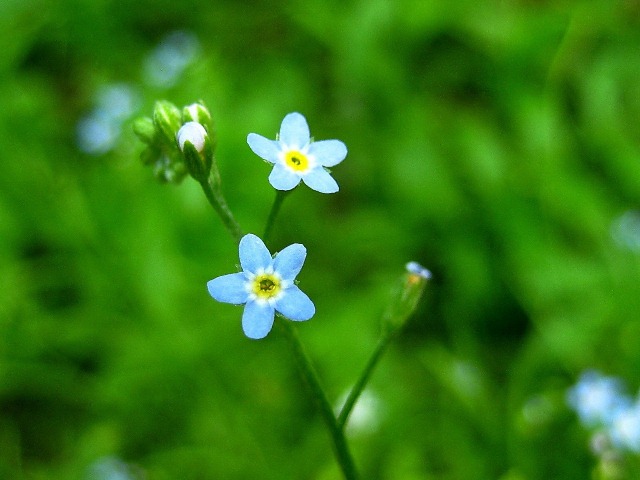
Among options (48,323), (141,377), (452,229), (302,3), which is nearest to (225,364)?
(141,377)

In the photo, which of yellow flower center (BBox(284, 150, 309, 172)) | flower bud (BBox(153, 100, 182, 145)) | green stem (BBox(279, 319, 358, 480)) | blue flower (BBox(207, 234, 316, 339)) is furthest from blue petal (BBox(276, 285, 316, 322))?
flower bud (BBox(153, 100, 182, 145))

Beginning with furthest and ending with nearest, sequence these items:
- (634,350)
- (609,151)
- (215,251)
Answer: (609,151) < (215,251) < (634,350)

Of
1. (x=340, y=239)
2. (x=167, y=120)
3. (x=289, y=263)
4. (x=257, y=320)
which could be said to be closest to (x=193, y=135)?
(x=167, y=120)

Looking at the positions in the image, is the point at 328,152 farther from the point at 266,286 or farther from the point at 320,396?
the point at 320,396

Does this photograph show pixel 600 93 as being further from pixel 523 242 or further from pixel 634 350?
pixel 634 350

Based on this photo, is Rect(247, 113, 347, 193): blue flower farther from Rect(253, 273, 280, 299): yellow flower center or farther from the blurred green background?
the blurred green background

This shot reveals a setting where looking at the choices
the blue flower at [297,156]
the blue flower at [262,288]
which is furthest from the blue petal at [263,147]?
the blue flower at [262,288]
